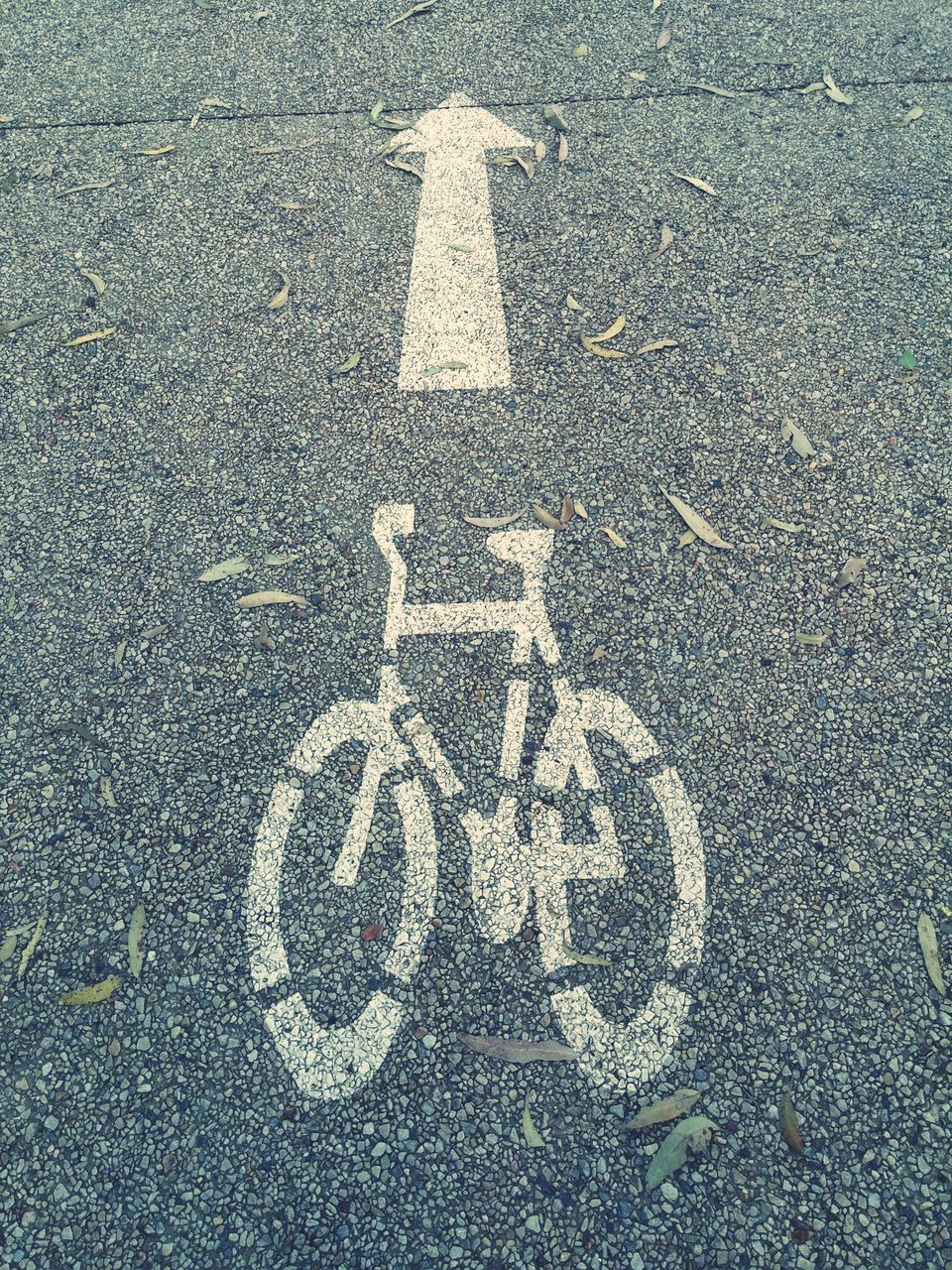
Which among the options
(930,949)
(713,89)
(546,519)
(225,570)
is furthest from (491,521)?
(713,89)

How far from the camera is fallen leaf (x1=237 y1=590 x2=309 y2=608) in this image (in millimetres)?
3197

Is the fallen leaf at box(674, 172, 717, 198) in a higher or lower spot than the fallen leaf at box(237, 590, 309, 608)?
higher

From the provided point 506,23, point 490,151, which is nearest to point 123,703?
point 490,151

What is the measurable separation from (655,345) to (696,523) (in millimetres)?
906

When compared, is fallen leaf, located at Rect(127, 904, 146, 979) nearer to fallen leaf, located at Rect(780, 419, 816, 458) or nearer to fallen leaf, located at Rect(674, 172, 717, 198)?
fallen leaf, located at Rect(780, 419, 816, 458)

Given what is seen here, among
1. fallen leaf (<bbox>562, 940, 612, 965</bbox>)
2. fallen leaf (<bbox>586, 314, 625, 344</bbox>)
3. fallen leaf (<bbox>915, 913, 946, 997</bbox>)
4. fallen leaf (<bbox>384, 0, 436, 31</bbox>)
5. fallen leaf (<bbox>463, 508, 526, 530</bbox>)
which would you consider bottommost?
fallen leaf (<bbox>562, 940, 612, 965</bbox>)

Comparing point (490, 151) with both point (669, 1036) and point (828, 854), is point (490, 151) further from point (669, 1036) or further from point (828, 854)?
point (669, 1036)

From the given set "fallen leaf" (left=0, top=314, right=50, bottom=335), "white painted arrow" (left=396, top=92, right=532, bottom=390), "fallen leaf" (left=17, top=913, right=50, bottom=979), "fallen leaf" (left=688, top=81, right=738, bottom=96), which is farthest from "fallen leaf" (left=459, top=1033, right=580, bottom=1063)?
"fallen leaf" (left=688, top=81, right=738, bottom=96)

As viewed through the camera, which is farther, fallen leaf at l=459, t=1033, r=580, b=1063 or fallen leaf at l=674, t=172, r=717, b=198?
fallen leaf at l=674, t=172, r=717, b=198

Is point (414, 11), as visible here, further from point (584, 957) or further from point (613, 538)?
point (584, 957)

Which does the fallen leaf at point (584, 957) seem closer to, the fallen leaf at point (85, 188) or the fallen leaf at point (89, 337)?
the fallen leaf at point (89, 337)

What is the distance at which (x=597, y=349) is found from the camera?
3840 millimetres

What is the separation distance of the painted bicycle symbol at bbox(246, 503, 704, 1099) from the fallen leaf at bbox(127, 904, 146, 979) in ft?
0.92

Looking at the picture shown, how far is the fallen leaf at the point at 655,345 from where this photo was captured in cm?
383
